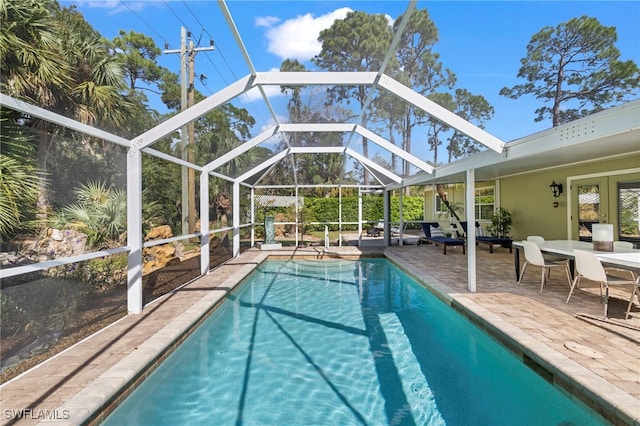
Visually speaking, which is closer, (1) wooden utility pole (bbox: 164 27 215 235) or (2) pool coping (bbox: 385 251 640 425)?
(2) pool coping (bbox: 385 251 640 425)

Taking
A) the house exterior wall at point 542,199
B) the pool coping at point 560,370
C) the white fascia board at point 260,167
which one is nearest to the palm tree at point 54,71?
the white fascia board at point 260,167

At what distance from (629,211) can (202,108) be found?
31.0 feet

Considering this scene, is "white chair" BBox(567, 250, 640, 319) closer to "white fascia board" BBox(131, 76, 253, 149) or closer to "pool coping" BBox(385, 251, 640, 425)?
"pool coping" BBox(385, 251, 640, 425)

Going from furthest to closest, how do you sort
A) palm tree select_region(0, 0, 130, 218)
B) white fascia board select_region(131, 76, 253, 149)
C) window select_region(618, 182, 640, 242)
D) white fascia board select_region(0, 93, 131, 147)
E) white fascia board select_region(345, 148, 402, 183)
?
white fascia board select_region(345, 148, 402, 183) < window select_region(618, 182, 640, 242) < white fascia board select_region(131, 76, 253, 149) < palm tree select_region(0, 0, 130, 218) < white fascia board select_region(0, 93, 131, 147)

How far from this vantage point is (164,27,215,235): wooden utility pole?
24.5ft

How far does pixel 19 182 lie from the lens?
304 centimetres

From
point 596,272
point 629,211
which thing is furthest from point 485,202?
point 596,272

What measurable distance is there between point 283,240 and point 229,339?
1029 centimetres

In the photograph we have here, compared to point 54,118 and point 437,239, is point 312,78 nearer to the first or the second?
point 54,118

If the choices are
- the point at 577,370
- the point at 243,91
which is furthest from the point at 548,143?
the point at 243,91

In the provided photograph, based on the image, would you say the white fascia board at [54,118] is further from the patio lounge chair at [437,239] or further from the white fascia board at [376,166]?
the patio lounge chair at [437,239]

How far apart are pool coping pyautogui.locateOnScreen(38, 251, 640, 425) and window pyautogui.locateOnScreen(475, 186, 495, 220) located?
10.2 m

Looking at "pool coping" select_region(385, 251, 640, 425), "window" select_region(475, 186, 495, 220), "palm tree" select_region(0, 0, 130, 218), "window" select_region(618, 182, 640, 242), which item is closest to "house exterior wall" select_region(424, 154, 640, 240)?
"window" select_region(618, 182, 640, 242)

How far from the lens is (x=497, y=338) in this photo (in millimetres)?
4148
